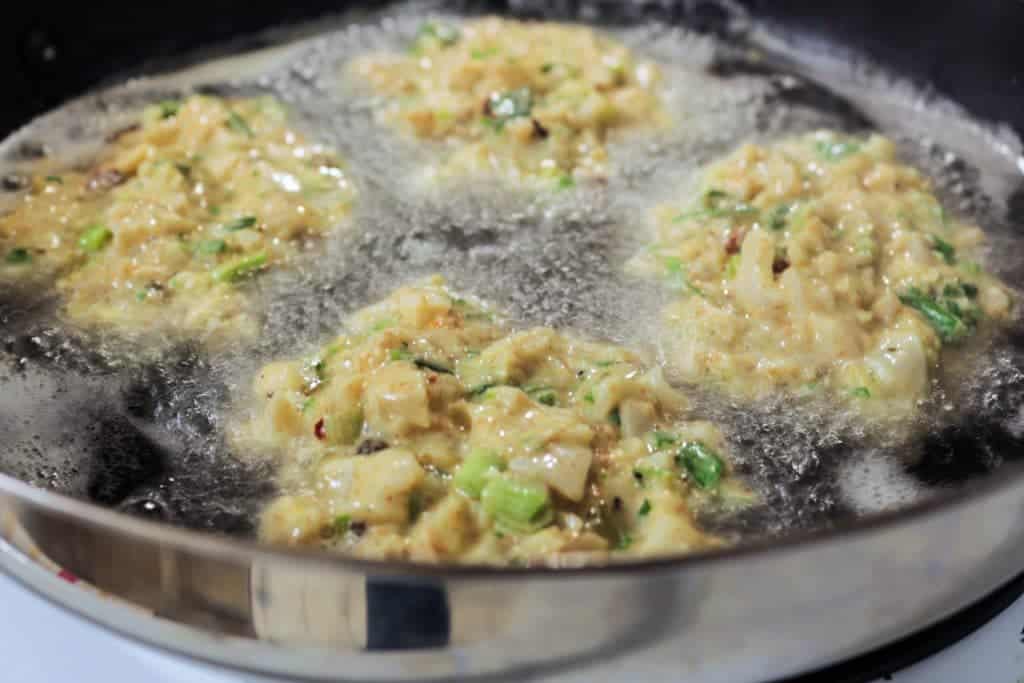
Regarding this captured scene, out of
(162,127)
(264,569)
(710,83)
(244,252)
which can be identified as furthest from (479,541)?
(710,83)

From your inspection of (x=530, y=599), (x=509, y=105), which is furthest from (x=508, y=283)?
(x=530, y=599)

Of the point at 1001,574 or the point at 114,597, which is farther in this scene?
the point at 1001,574

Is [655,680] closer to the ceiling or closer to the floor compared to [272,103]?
closer to the floor

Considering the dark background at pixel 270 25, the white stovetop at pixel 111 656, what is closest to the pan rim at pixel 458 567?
the white stovetop at pixel 111 656

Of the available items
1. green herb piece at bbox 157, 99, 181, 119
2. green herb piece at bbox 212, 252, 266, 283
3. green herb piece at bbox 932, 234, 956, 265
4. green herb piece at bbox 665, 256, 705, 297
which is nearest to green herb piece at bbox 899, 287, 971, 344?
green herb piece at bbox 932, 234, 956, 265

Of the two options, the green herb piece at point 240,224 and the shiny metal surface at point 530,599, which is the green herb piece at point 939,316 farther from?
the green herb piece at point 240,224

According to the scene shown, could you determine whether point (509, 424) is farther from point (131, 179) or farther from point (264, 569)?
point (131, 179)

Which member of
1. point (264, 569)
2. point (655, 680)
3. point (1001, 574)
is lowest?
point (655, 680)
